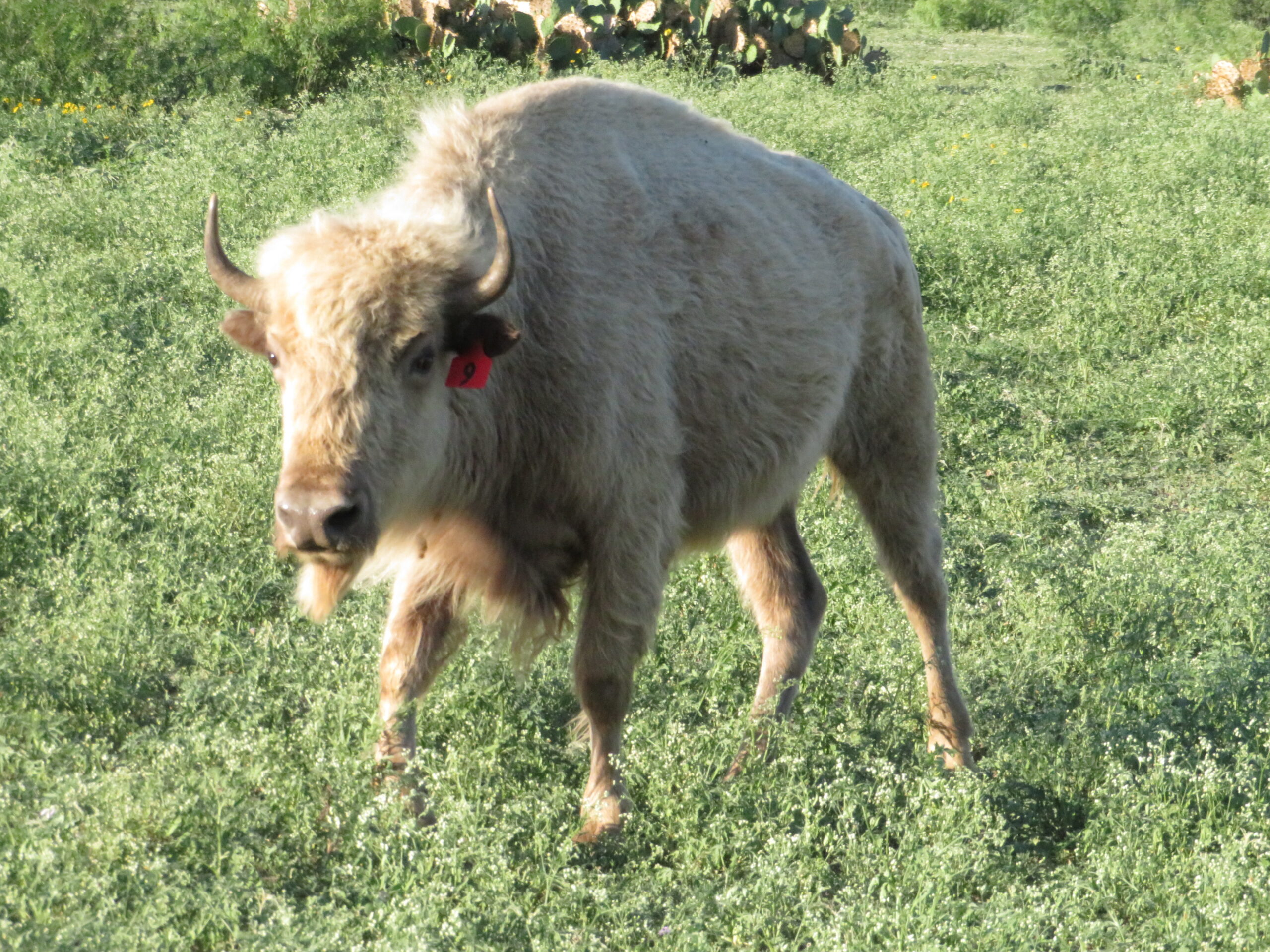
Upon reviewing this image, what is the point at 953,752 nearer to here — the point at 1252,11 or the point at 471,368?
the point at 471,368

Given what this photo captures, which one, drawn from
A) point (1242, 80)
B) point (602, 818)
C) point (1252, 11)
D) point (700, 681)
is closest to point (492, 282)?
point (602, 818)

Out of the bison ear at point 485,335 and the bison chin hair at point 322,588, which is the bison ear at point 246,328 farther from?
the bison chin hair at point 322,588

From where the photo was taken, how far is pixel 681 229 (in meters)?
4.55

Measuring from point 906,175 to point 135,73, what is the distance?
25.7 feet

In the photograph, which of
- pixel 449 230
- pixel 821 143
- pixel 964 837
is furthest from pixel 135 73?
pixel 964 837

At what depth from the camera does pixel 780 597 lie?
5.23m

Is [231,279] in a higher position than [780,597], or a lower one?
higher

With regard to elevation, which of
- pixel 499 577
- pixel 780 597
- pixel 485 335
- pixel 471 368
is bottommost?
pixel 780 597

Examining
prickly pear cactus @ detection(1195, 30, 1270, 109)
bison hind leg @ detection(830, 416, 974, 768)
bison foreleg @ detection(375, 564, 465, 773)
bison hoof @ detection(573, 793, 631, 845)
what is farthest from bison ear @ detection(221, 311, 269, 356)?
prickly pear cactus @ detection(1195, 30, 1270, 109)

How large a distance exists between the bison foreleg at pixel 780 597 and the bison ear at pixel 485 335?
1.77 m

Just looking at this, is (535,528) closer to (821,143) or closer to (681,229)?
(681,229)

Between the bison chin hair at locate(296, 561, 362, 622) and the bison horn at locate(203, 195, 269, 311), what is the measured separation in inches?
30.5

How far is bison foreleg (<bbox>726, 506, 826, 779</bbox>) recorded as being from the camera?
5.05m

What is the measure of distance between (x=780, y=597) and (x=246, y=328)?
2.40m
